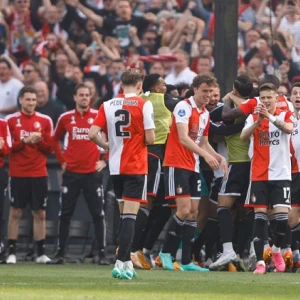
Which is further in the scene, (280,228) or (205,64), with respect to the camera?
(205,64)

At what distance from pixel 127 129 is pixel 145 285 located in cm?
177

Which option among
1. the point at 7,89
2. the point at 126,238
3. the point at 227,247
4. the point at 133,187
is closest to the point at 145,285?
the point at 126,238

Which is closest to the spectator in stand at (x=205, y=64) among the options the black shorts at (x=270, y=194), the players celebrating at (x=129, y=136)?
the black shorts at (x=270, y=194)

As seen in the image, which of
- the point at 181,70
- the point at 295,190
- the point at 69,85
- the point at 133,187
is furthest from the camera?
the point at 69,85

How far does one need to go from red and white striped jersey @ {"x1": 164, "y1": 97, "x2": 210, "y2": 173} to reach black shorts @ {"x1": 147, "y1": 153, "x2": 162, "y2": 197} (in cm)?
72

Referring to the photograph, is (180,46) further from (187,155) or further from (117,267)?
(117,267)

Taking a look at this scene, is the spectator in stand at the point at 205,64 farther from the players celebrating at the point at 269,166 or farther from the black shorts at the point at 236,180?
the players celebrating at the point at 269,166

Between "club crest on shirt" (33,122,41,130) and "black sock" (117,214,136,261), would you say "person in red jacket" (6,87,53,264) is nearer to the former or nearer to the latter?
"club crest on shirt" (33,122,41,130)

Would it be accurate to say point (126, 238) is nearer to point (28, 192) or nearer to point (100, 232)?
point (100, 232)

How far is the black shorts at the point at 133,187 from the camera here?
36.2ft

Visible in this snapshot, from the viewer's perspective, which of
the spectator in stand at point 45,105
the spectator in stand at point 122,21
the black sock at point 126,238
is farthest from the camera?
the spectator in stand at point 122,21

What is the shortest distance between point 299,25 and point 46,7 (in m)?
4.65

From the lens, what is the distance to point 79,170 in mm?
15305

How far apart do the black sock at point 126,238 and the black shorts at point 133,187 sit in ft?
0.61
